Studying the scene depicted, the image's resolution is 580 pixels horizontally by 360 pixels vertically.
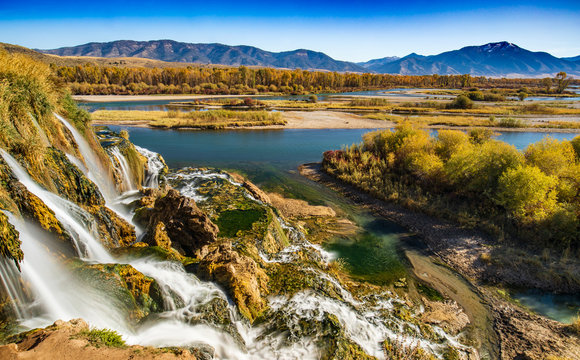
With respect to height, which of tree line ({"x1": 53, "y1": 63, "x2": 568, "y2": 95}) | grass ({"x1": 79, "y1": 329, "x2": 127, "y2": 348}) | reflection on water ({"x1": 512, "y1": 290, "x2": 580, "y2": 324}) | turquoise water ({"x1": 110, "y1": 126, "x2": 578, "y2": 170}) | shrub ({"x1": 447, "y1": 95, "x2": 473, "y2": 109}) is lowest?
reflection on water ({"x1": 512, "y1": 290, "x2": 580, "y2": 324})

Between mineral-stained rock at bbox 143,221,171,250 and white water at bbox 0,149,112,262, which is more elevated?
white water at bbox 0,149,112,262

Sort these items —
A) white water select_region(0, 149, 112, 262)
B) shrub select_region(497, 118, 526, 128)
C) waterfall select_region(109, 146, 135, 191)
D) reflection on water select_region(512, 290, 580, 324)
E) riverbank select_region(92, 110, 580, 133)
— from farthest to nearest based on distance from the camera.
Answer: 1. shrub select_region(497, 118, 526, 128)
2. riverbank select_region(92, 110, 580, 133)
3. waterfall select_region(109, 146, 135, 191)
4. reflection on water select_region(512, 290, 580, 324)
5. white water select_region(0, 149, 112, 262)

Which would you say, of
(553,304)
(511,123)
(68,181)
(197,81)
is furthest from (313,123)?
(197,81)

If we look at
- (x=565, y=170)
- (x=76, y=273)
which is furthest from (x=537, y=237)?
(x=76, y=273)

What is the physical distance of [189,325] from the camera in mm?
6695

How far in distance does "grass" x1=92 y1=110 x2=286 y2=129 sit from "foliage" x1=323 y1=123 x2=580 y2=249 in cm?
2902

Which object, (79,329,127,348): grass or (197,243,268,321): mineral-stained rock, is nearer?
(79,329,127,348): grass

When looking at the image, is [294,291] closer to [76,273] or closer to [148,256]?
[148,256]

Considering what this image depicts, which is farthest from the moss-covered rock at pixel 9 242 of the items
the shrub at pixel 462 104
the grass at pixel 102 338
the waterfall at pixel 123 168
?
the shrub at pixel 462 104

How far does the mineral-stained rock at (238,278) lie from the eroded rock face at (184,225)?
189 centimetres

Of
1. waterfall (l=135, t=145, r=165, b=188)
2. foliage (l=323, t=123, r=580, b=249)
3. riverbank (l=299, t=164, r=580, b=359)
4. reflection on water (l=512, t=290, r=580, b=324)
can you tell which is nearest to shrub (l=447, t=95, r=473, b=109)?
foliage (l=323, t=123, r=580, b=249)

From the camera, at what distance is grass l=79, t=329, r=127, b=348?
4812 mm

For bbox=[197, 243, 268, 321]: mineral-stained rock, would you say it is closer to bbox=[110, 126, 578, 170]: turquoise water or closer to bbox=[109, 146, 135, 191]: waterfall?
bbox=[109, 146, 135, 191]: waterfall

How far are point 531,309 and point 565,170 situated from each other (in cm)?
956
